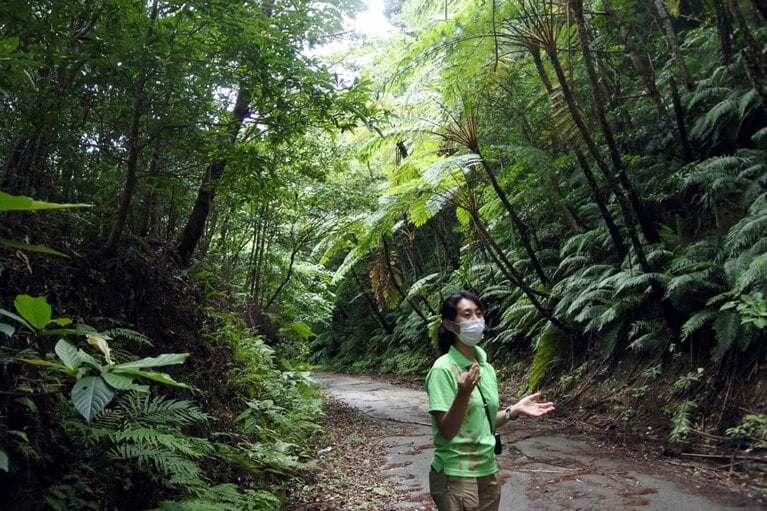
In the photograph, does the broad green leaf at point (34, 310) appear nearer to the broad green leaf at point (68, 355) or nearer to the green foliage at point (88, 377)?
the green foliage at point (88, 377)

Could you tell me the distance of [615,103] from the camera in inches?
344

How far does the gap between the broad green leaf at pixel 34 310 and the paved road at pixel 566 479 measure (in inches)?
119

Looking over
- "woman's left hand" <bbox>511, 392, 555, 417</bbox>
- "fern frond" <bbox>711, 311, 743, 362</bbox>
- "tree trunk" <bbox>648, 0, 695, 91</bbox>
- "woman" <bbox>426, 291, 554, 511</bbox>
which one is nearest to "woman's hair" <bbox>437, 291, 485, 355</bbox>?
"woman" <bbox>426, 291, 554, 511</bbox>

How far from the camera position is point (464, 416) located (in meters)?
2.15

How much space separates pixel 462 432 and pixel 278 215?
775 centimetres

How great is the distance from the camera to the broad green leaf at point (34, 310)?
173cm

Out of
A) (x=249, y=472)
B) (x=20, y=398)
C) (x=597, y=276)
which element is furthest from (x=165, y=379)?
(x=597, y=276)

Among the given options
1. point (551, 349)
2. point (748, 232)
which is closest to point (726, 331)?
point (748, 232)

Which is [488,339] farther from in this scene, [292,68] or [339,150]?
[292,68]

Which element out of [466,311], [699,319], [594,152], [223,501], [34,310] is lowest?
[223,501]

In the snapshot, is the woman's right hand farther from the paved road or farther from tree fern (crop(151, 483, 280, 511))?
the paved road

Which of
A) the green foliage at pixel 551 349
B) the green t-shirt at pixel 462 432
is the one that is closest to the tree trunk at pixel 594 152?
the green foliage at pixel 551 349

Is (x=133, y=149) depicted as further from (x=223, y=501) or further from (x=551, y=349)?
(x=551, y=349)

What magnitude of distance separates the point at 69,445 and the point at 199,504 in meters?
0.78
